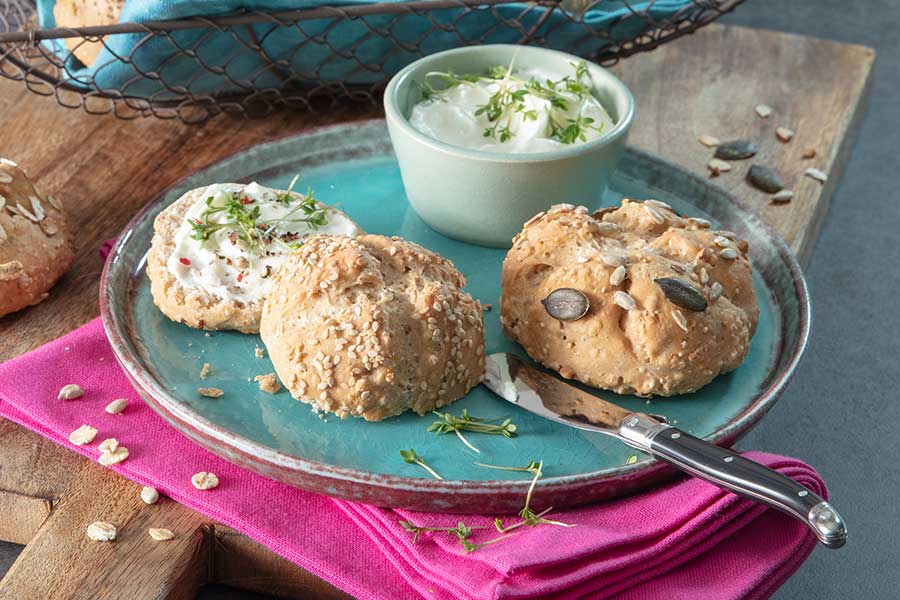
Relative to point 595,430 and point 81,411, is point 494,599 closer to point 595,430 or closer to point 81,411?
point 595,430

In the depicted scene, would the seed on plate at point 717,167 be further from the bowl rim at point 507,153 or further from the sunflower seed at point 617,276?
the sunflower seed at point 617,276

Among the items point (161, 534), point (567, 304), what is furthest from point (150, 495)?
point (567, 304)

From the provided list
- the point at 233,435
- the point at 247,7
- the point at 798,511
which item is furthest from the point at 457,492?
the point at 247,7

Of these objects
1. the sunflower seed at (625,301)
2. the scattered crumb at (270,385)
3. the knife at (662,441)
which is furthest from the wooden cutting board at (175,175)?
the sunflower seed at (625,301)

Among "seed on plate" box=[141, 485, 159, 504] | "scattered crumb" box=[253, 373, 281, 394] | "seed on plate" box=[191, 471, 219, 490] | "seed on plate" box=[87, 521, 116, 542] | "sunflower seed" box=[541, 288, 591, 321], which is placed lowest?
"seed on plate" box=[87, 521, 116, 542]

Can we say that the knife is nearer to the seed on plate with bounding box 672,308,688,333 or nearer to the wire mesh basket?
the seed on plate with bounding box 672,308,688,333

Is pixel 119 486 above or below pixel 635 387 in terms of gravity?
below

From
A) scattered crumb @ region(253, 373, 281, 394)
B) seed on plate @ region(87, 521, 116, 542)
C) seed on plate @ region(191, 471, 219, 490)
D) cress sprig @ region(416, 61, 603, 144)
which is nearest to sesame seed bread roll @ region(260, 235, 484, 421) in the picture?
scattered crumb @ region(253, 373, 281, 394)
